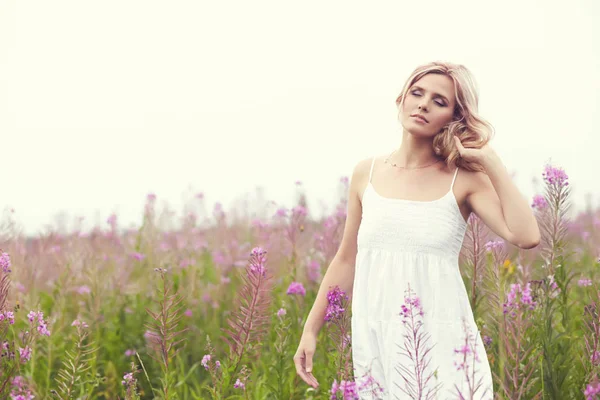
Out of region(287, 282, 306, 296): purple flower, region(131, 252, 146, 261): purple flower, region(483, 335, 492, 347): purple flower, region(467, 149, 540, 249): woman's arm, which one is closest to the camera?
region(467, 149, 540, 249): woman's arm

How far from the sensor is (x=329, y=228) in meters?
4.62

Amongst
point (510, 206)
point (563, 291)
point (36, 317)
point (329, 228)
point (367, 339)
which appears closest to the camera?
point (510, 206)

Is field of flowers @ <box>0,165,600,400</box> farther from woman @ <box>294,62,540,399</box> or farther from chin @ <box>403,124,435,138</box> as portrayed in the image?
chin @ <box>403,124,435,138</box>

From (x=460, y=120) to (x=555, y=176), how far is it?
686mm

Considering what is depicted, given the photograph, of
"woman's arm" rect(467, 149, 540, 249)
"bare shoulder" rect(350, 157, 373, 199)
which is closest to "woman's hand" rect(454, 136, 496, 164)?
"woman's arm" rect(467, 149, 540, 249)

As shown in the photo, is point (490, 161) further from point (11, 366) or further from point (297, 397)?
point (11, 366)

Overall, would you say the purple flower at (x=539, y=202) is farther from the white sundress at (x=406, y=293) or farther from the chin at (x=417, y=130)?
the chin at (x=417, y=130)

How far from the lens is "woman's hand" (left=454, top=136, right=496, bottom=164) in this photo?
100 inches

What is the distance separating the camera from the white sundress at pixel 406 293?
2.54 meters

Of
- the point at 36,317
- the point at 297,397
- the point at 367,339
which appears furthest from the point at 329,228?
the point at 36,317

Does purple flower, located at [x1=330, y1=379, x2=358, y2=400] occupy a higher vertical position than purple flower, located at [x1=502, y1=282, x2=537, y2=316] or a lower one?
lower

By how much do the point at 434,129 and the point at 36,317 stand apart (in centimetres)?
A: 204

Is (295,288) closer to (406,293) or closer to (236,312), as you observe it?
(236,312)

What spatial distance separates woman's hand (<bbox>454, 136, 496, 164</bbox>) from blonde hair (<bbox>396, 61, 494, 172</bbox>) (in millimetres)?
66
